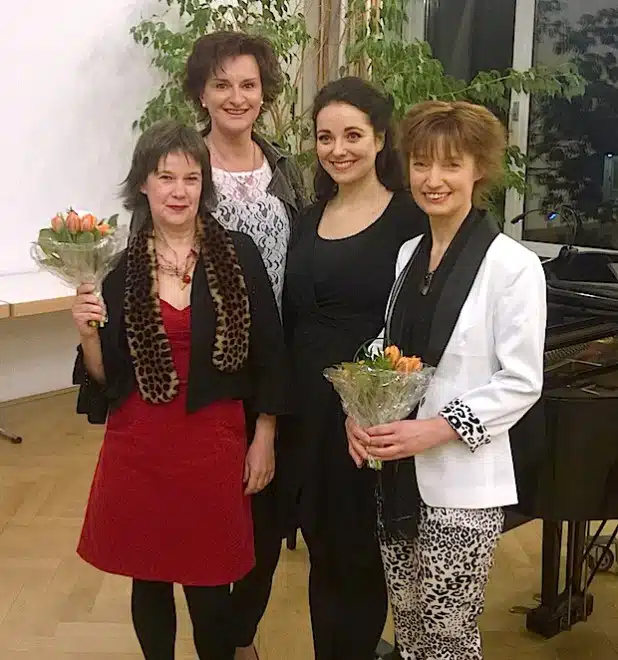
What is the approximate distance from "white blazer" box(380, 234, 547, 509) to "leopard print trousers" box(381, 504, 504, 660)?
44 millimetres

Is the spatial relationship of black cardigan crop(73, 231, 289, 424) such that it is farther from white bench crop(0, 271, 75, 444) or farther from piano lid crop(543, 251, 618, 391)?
white bench crop(0, 271, 75, 444)

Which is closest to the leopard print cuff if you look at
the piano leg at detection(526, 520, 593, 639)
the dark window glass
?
the piano leg at detection(526, 520, 593, 639)

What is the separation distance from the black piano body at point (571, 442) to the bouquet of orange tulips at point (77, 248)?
1.02 metres

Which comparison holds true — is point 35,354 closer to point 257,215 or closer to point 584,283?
point 257,215

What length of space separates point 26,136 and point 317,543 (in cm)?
323

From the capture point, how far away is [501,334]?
165 centimetres

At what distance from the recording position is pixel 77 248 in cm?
182

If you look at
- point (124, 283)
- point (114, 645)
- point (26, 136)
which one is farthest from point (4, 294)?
point (124, 283)

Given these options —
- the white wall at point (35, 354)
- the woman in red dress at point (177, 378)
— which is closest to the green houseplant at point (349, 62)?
the white wall at point (35, 354)

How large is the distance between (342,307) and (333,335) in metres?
0.07

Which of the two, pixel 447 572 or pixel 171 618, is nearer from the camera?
pixel 447 572

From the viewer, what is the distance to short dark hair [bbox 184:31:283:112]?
7.16 feet

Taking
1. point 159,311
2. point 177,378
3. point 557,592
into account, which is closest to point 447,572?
point 177,378

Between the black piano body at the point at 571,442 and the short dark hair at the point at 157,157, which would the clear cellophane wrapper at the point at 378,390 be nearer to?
the black piano body at the point at 571,442
